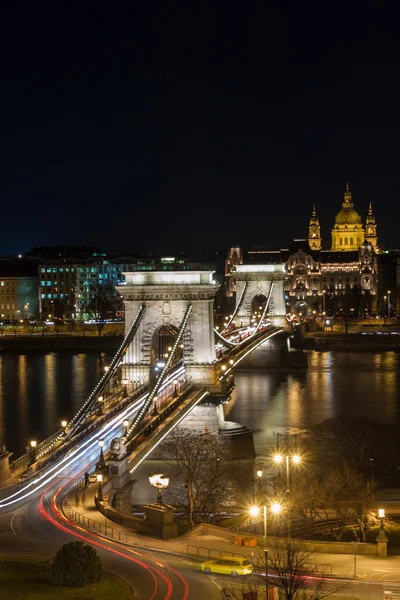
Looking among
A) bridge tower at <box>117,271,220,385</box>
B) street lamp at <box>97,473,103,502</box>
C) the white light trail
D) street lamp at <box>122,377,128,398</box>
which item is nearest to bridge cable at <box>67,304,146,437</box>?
bridge tower at <box>117,271,220,385</box>

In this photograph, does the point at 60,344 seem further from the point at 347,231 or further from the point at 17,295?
the point at 347,231

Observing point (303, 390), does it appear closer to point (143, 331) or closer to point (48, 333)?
point (143, 331)

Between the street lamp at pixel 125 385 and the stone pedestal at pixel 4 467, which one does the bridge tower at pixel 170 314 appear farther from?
the stone pedestal at pixel 4 467

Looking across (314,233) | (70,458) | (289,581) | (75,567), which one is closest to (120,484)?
(70,458)

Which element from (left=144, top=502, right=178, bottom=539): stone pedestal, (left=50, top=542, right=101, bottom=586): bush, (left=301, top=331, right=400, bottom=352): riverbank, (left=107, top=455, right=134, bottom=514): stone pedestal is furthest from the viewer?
(left=301, top=331, right=400, bottom=352): riverbank

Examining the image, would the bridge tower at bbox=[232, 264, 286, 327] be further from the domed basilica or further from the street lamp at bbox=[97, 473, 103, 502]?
the domed basilica

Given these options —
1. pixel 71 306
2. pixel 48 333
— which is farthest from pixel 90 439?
pixel 71 306
